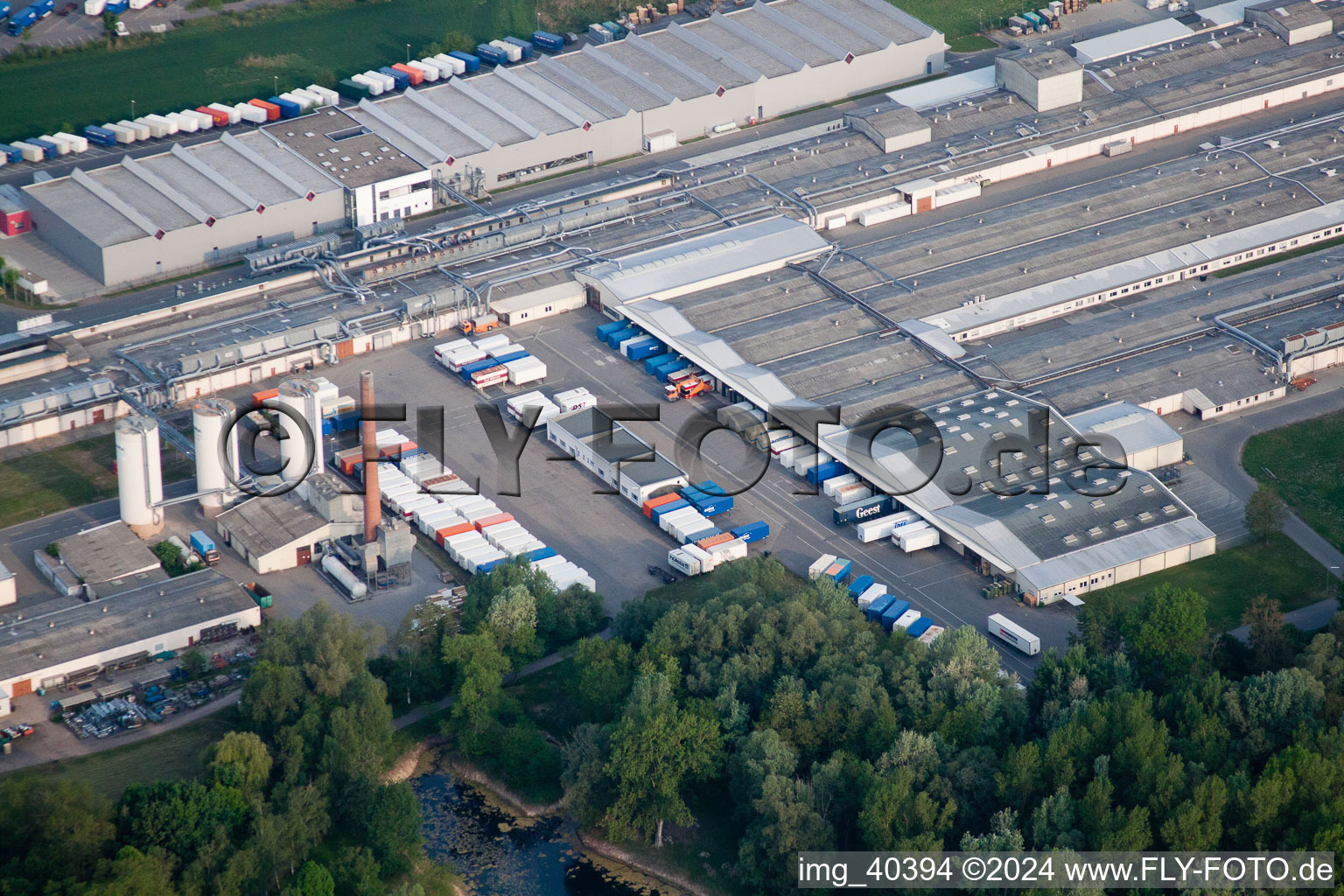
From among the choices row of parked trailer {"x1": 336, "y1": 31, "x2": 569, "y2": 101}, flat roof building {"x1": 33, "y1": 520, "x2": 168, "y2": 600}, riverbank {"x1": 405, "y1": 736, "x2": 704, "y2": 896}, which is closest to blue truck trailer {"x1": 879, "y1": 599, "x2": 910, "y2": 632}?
riverbank {"x1": 405, "y1": 736, "x2": 704, "y2": 896}

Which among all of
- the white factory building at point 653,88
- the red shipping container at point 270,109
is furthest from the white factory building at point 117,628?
the red shipping container at point 270,109

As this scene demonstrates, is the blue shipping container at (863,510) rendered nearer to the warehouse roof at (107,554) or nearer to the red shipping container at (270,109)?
the warehouse roof at (107,554)

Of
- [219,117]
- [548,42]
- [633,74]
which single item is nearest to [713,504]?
[633,74]

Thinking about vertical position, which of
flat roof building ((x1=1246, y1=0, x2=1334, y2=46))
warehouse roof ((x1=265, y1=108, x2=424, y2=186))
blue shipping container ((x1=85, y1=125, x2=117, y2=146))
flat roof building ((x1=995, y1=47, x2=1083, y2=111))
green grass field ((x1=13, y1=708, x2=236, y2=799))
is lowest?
green grass field ((x1=13, y1=708, x2=236, y2=799))

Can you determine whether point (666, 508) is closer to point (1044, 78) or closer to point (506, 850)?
point (506, 850)

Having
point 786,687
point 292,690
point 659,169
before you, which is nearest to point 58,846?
point 292,690

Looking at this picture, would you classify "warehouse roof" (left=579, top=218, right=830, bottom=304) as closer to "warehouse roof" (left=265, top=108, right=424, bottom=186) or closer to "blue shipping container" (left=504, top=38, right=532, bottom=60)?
"warehouse roof" (left=265, top=108, right=424, bottom=186)
